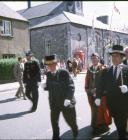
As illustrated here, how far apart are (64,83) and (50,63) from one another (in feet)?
1.61

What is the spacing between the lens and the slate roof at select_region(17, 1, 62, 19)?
5822 cm

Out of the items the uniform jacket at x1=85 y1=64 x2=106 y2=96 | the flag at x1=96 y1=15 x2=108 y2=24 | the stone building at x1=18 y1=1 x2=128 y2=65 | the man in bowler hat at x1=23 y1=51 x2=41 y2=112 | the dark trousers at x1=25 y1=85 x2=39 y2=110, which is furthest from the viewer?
the flag at x1=96 y1=15 x2=108 y2=24

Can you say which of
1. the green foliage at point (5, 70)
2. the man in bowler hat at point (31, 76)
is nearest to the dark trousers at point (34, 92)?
the man in bowler hat at point (31, 76)

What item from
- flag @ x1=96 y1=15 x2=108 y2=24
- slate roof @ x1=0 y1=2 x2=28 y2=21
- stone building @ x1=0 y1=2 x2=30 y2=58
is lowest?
stone building @ x1=0 y1=2 x2=30 y2=58

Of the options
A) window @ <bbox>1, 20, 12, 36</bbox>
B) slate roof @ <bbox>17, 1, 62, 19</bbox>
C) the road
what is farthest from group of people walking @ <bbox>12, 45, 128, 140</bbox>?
slate roof @ <bbox>17, 1, 62, 19</bbox>

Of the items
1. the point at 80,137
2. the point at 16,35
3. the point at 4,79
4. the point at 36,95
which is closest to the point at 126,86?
the point at 80,137

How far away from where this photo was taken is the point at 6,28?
3531 cm

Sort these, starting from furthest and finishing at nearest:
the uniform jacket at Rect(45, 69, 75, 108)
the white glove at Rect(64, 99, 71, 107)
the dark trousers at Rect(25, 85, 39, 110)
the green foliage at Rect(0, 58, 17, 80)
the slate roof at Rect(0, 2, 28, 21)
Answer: the slate roof at Rect(0, 2, 28, 21) → the green foliage at Rect(0, 58, 17, 80) → the dark trousers at Rect(25, 85, 39, 110) → the uniform jacket at Rect(45, 69, 75, 108) → the white glove at Rect(64, 99, 71, 107)

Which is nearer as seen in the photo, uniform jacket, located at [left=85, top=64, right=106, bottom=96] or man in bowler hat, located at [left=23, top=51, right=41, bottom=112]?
uniform jacket, located at [left=85, top=64, right=106, bottom=96]

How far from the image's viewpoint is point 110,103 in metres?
6.71

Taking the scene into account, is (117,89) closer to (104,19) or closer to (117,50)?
(117,50)

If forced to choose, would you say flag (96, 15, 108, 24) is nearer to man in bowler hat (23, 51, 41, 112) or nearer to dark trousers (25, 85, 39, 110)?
man in bowler hat (23, 51, 41, 112)

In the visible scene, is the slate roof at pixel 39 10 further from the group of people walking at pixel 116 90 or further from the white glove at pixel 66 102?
the group of people walking at pixel 116 90

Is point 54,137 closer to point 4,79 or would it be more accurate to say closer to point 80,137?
point 80,137
